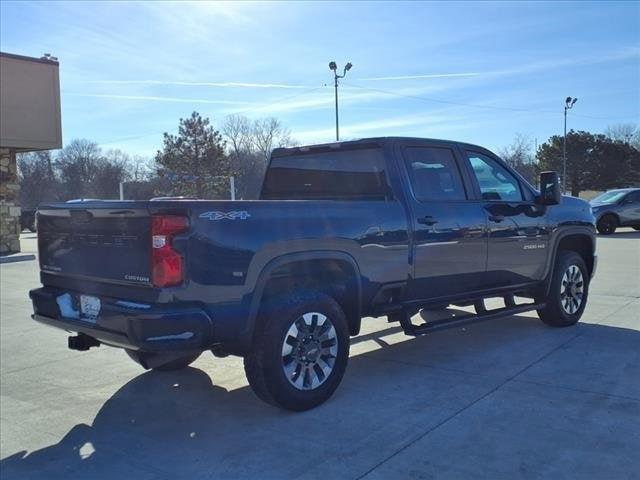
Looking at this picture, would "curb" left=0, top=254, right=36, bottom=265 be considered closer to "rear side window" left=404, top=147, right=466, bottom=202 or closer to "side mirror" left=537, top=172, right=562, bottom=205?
"rear side window" left=404, top=147, right=466, bottom=202

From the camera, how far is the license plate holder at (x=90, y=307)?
434cm

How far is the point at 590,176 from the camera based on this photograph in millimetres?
50312

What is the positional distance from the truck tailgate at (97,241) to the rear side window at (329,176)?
218 centimetres

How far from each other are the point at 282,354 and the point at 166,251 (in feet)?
3.68

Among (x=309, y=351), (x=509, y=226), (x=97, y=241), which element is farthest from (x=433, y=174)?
(x=97, y=241)

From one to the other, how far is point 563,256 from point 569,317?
27.0 inches

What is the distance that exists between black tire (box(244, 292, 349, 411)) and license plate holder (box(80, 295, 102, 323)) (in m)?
1.09

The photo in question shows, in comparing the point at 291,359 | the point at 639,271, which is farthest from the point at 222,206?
the point at 639,271

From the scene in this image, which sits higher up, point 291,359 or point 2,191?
point 2,191

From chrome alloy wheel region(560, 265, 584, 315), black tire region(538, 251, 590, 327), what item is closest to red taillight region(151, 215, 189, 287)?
black tire region(538, 251, 590, 327)

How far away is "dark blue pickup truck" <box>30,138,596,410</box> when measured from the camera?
13.1 feet

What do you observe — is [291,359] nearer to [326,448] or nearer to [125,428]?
[326,448]

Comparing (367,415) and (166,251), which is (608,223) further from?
(166,251)

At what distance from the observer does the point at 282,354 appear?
439 cm
